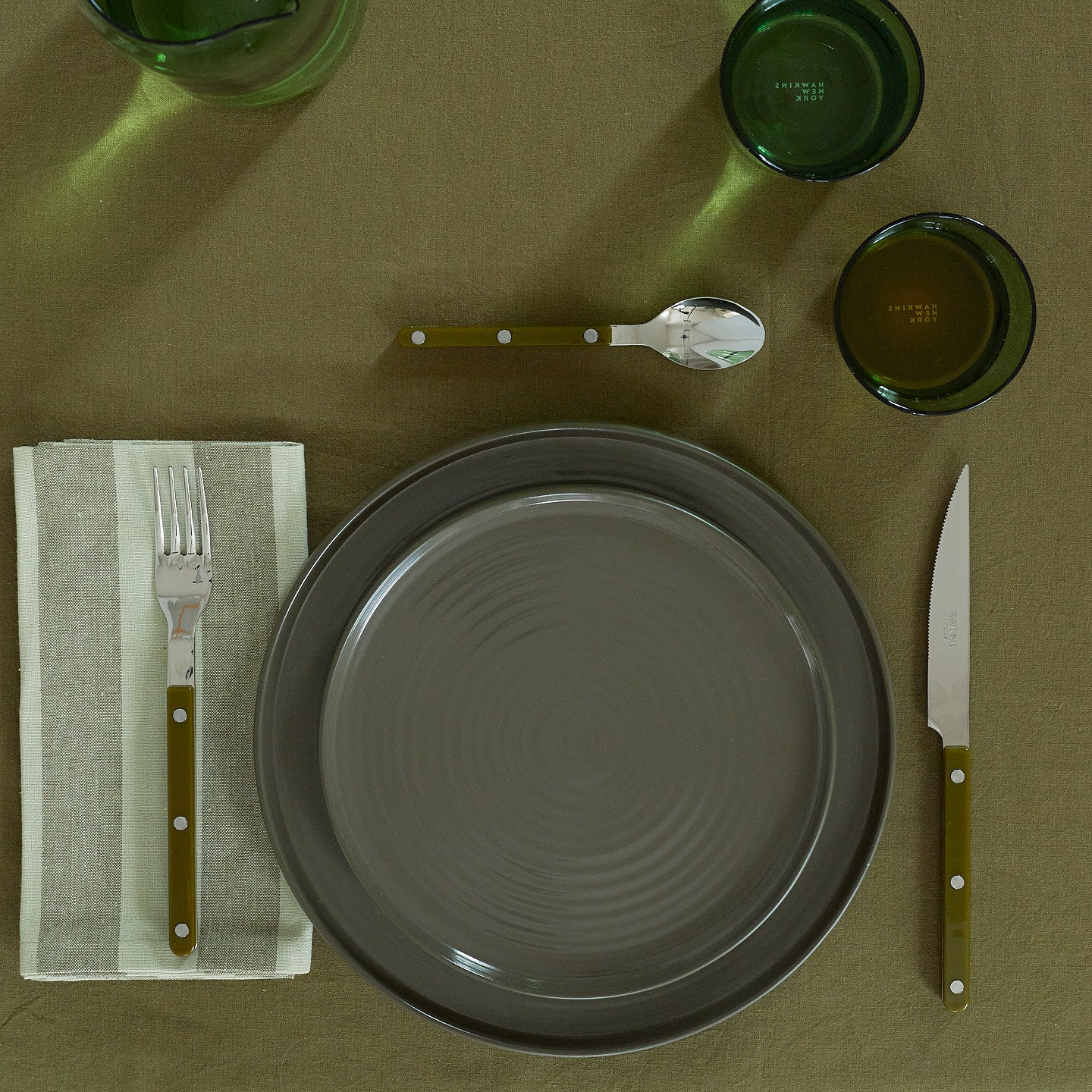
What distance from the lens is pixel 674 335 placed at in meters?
0.59

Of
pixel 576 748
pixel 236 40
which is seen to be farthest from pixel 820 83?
pixel 576 748

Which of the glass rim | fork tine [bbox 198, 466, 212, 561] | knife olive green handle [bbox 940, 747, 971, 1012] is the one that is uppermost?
the glass rim

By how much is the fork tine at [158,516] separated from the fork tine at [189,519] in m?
0.02

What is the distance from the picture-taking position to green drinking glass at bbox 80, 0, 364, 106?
0.48 m

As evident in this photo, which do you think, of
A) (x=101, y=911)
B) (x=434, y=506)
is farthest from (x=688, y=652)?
(x=101, y=911)

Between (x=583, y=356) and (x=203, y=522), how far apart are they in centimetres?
28

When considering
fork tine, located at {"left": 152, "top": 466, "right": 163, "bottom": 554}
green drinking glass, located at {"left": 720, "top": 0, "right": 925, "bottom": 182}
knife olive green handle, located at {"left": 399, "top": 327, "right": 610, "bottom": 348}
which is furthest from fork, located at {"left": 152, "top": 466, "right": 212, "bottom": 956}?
green drinking glass, located at {"left": 720, "top": 0, "right": 925, "bottom": 182}

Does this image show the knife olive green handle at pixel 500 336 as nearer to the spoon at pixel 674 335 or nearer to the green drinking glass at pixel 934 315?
the spoon at pixel 674 335

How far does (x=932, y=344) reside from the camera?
0.59 m

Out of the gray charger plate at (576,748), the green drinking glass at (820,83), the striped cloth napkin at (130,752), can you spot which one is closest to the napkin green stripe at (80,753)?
the striped cloth napkin at (130,752)

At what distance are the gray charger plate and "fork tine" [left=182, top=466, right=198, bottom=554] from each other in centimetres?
9

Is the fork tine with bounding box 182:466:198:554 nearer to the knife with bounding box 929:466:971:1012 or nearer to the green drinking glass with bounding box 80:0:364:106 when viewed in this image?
the green drinking glass with bounding box 80:0:364:106

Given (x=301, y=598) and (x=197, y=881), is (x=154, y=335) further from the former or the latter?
(x=197, y=881)

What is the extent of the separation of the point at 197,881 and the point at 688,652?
37 centimetres
